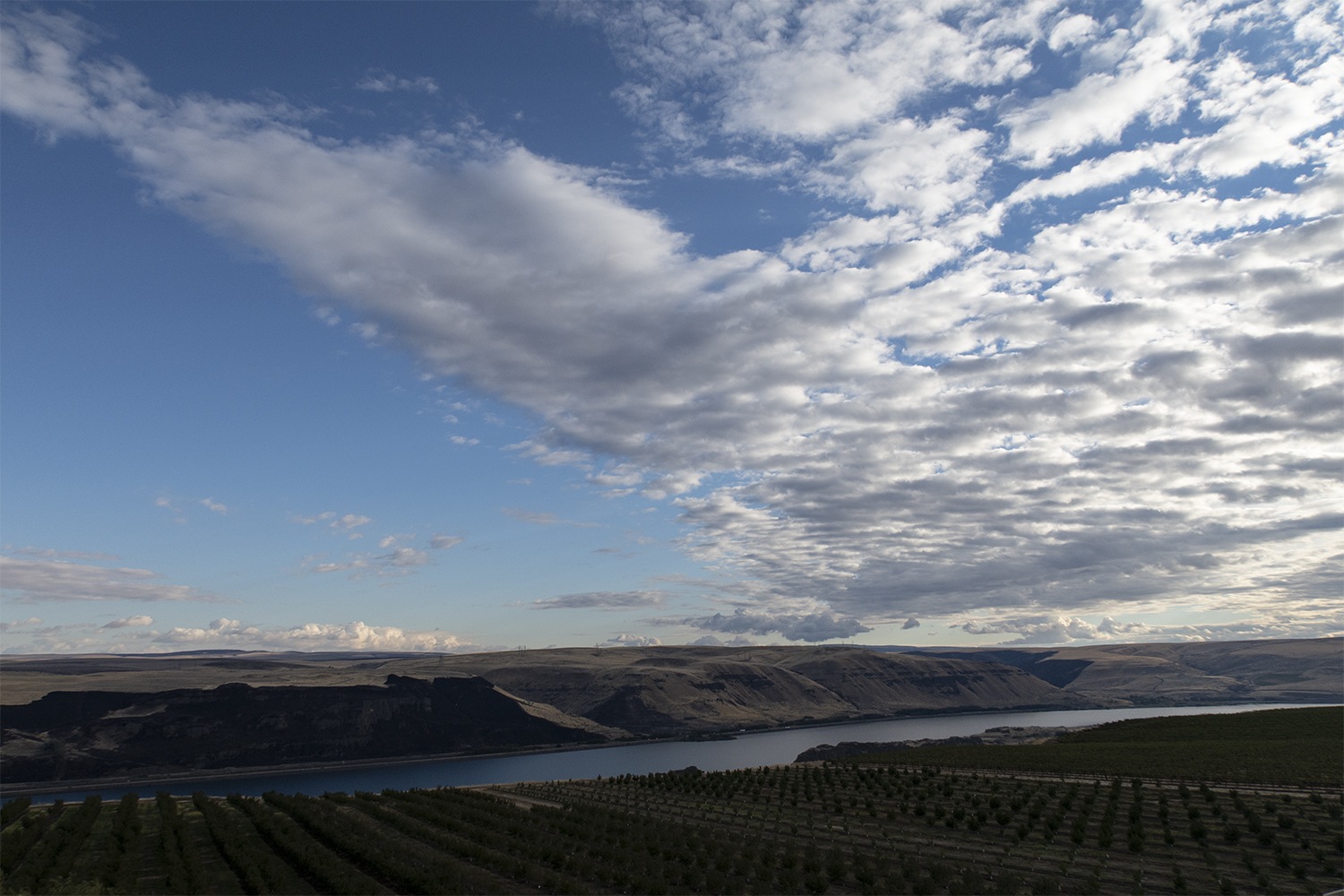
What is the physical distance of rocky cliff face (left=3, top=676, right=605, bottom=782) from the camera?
5354 inches

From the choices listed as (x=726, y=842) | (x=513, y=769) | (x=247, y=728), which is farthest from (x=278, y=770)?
(x=726, y=842)

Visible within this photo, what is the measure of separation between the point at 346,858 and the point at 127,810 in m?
22.8

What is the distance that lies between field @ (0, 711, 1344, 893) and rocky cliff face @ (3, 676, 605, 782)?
339 feet

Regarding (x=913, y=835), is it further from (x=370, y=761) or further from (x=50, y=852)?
(x=370, y=761)

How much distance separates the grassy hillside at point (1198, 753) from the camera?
55.6 meters

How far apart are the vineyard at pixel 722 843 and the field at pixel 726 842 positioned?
143 millimetres

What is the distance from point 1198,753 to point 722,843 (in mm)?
54746

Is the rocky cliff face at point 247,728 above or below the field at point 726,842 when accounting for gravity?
below

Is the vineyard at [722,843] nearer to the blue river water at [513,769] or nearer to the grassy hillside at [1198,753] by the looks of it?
the grassy hillside at [1198,753]

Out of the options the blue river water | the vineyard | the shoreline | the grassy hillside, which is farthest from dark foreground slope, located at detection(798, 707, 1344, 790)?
the shoreline

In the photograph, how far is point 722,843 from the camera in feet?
115

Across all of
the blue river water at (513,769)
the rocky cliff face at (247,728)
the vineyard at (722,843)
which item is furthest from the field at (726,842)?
the rocky cliff face at (247,728)

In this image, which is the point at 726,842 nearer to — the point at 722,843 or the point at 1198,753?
the point at 722,843

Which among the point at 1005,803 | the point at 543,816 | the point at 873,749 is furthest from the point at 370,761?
the point at 1005,803
